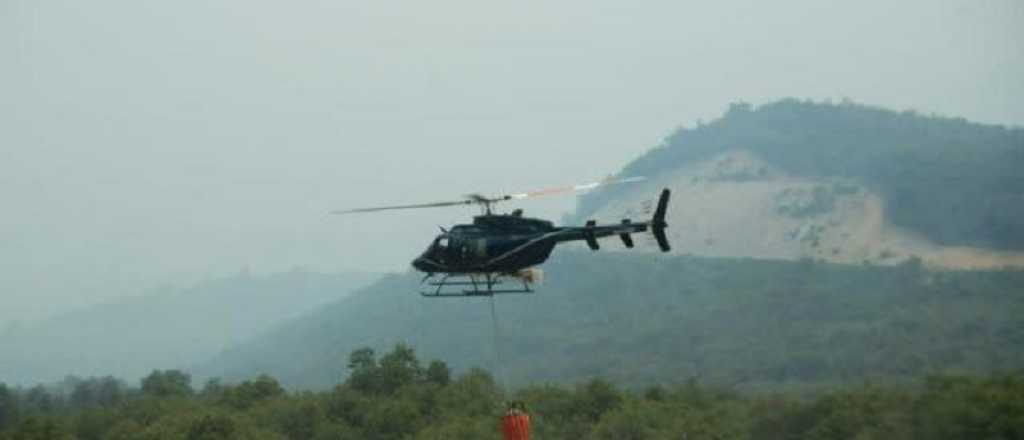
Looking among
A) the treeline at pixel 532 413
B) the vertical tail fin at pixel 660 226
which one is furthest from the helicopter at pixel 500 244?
the treeline at pixel 532 413

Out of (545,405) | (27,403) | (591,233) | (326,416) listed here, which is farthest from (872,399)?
(27,403)

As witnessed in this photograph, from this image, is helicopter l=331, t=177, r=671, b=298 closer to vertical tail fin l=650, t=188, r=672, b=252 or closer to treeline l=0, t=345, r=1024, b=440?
vertical tail fin l=650, t=188, r=672, b=252

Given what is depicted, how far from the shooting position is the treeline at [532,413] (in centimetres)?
8188

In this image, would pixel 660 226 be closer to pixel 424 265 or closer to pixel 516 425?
pixel 424 265

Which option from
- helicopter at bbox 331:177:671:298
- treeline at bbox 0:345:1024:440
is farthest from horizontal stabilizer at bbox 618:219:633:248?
treeline at bbox 0:345:1024:440

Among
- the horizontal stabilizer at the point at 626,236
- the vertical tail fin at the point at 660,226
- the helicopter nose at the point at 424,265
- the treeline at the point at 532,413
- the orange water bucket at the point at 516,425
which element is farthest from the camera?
the treeline at the point at 532,413

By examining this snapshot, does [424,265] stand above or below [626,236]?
below

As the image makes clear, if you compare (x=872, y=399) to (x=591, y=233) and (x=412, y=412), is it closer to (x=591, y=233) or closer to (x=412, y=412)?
(x=412, y=412)

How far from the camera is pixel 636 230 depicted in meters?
41.0

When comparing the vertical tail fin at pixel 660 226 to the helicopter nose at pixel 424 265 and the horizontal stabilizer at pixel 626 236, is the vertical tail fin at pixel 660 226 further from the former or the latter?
the helicopter nose at pixel 424 265

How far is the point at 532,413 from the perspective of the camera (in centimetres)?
10494

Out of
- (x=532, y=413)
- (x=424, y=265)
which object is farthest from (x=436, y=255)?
(x=532, y=413)

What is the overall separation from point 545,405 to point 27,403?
3827 inches

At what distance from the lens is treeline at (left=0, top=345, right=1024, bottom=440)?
81875 mm
